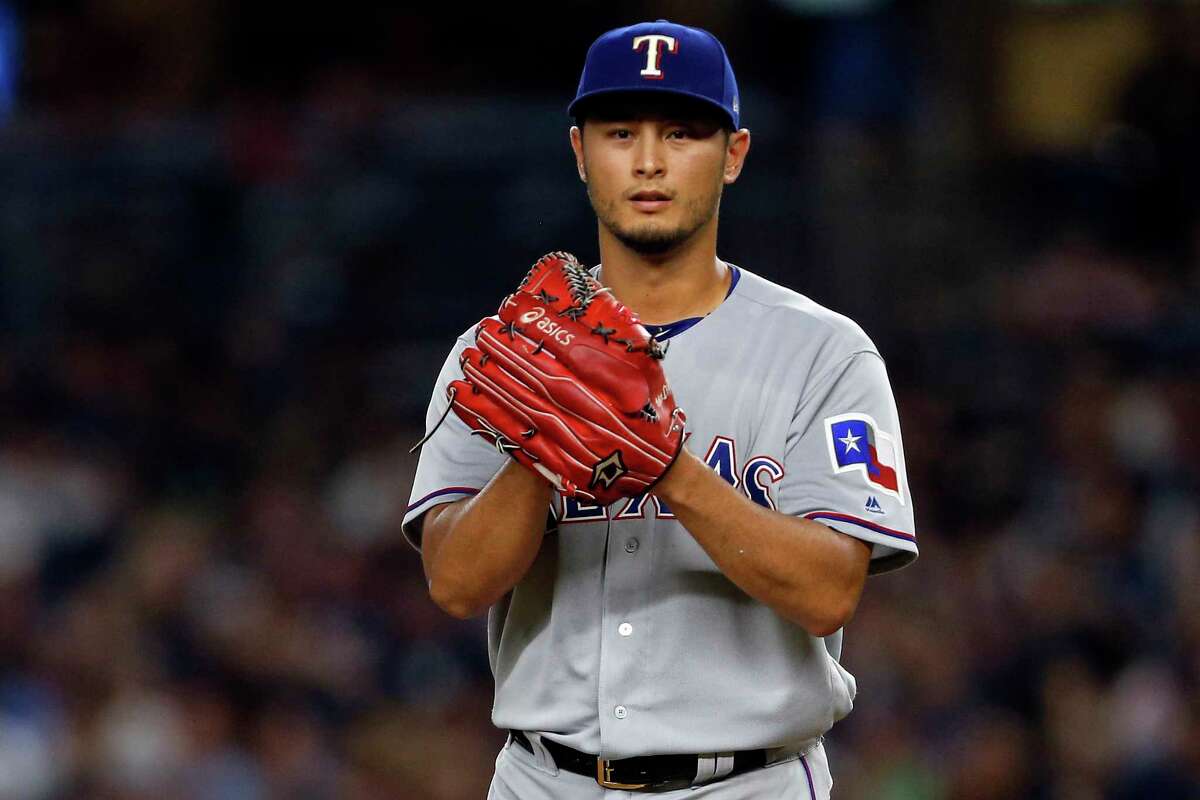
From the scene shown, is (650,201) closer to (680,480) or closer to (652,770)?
(680,480)

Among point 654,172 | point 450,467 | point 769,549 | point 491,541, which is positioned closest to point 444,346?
→ point 450,467

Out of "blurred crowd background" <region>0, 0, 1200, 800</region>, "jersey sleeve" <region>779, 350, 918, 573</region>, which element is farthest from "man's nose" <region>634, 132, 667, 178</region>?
"blurred crowd background" <region>0, 0, 1200, 800</region>

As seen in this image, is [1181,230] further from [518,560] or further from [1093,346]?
[518,560]

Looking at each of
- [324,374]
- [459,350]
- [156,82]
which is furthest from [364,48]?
[459,350]

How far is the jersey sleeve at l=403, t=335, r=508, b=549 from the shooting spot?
2113mm

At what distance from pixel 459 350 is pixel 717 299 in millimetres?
355

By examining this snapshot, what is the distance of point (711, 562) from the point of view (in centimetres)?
205

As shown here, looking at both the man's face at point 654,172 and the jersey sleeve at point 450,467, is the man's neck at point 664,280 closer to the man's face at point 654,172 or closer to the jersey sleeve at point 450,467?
the man's face at point 654,172

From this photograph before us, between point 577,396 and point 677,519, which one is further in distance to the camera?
point 677,519

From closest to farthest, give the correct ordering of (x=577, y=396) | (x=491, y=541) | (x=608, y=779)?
(x=577, y=396) → (x=491, y=541) → (x=608, y=779)

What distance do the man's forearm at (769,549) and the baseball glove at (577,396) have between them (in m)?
0.05

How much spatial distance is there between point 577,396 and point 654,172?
37 centimetres

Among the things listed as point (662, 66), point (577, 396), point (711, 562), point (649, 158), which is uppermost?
point (662, 66)

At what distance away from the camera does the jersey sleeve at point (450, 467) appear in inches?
83.2
